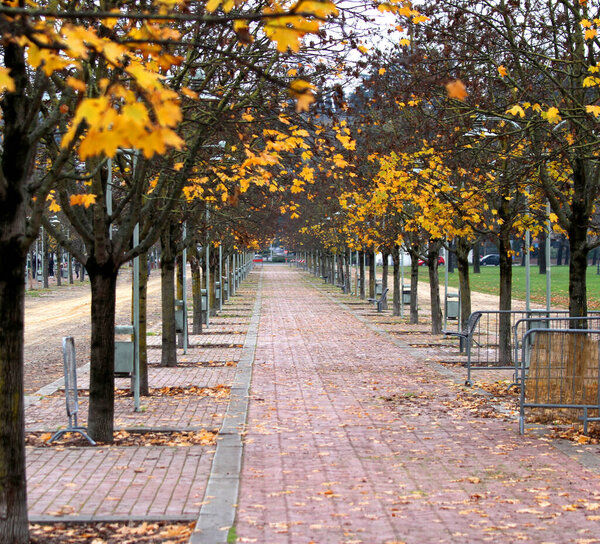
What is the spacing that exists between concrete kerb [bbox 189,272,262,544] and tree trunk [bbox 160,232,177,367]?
378cm

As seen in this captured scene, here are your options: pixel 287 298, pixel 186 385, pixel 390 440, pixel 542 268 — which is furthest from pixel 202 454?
pixel 542 268

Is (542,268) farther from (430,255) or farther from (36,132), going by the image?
(36,132)

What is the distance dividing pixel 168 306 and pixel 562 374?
9.14 metres

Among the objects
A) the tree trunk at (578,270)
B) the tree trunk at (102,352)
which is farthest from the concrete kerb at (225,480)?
the tree trunk at (578,270)

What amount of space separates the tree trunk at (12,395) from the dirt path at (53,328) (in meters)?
8.53

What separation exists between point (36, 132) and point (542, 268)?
309 feet

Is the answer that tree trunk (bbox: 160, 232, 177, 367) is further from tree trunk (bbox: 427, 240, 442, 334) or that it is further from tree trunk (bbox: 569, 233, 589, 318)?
tree trunk (bbox: 427, 240, 442, 334)

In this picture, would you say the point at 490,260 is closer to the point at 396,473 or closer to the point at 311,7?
the point at 396,473

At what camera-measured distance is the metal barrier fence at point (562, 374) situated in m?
10.2

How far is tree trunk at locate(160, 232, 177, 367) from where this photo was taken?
56.5ft

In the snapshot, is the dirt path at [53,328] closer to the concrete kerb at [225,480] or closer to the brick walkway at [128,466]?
the brick walkway at [128,466]

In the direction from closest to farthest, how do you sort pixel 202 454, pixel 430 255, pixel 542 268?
pixel 202 454
pixel 430 255
pixel 542 268

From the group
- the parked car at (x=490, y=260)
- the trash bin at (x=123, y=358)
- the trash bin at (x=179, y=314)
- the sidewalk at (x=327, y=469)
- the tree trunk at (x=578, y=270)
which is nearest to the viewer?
the sidewalk at (x=327, y=469)

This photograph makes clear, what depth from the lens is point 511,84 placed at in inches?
469
